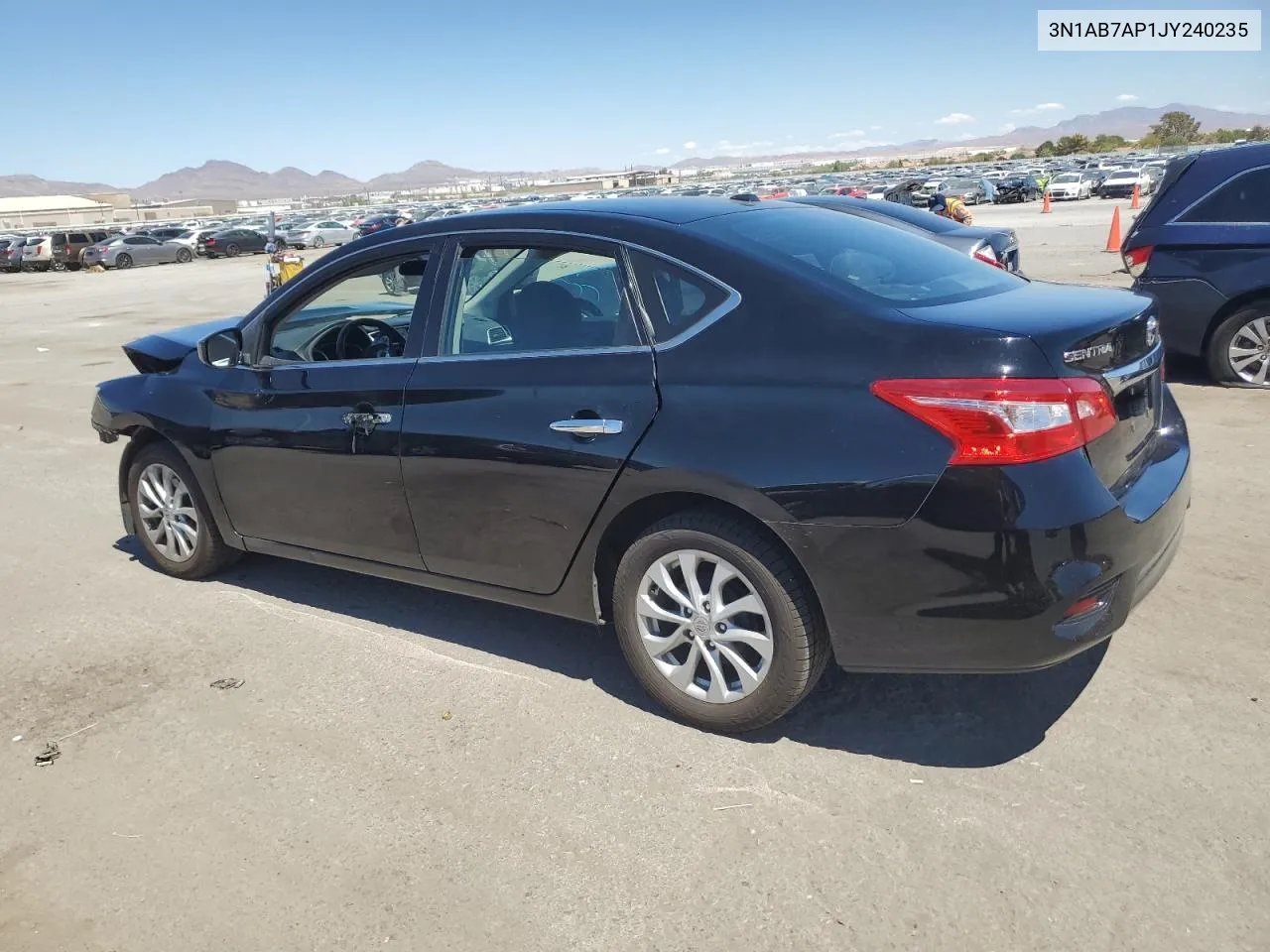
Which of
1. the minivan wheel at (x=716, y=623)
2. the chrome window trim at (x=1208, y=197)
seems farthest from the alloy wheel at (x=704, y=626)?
the chrome window trim at (x=1208, y=197)

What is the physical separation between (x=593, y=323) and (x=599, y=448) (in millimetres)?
473

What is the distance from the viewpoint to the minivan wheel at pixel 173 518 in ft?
16.2

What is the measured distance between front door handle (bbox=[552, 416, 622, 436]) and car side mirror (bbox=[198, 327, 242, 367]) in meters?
1.93

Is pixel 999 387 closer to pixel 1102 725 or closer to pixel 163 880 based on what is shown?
pixel 1102 725

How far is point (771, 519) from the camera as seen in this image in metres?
3.10

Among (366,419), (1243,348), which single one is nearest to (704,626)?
(366,419)

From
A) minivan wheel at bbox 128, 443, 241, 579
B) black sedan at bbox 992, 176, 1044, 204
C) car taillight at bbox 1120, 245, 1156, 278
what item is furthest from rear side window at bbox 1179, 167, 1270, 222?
black sedan at bbox 992, 176, 1044, 204

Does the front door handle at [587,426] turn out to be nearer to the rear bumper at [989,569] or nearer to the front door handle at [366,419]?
the rear bumper at [989,569]

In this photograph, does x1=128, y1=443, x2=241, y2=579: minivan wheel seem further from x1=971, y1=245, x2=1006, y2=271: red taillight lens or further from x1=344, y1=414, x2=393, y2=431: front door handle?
x1=971, y1=245, x2=1006, y2=271: red taillight lens

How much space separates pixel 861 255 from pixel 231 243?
48.2 m

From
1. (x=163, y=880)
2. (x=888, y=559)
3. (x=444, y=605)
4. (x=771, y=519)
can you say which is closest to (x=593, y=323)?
(x=771, y=519)

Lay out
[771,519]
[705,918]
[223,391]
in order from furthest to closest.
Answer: [223,391]
[771,519]
[705,918]

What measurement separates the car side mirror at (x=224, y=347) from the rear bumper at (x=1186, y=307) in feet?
21.1

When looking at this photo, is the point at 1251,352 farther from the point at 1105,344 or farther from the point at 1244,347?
the point at 1105,344
